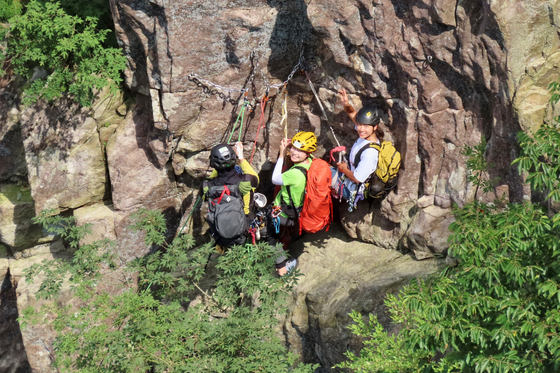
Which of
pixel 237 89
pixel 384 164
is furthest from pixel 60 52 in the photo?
pixel 384 164

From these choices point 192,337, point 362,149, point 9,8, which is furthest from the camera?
point 9,8

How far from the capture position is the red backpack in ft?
29.5

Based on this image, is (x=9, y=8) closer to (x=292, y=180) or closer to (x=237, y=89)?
(x=237, y=89)

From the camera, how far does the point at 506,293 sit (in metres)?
4.86

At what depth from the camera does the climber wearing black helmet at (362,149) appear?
8.86 metres

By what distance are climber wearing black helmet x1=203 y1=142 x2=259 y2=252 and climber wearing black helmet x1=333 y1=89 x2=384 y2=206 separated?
5.90 ft

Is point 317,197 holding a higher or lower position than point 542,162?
lower

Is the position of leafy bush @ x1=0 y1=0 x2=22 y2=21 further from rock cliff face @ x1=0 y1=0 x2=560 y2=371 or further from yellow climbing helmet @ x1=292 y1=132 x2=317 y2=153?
yellow climbing helmet @ x1=292 y1=132 x2=317 y2=153

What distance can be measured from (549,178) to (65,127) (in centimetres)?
954

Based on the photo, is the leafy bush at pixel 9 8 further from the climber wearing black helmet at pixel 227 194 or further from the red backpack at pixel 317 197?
the red backpack at pixel 317 197

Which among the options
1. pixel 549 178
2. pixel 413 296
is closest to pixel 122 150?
pixel 413 296

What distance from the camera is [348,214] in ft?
34.1

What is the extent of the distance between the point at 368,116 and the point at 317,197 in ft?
5.42

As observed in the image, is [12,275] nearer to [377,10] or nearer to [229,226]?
[229,226]
